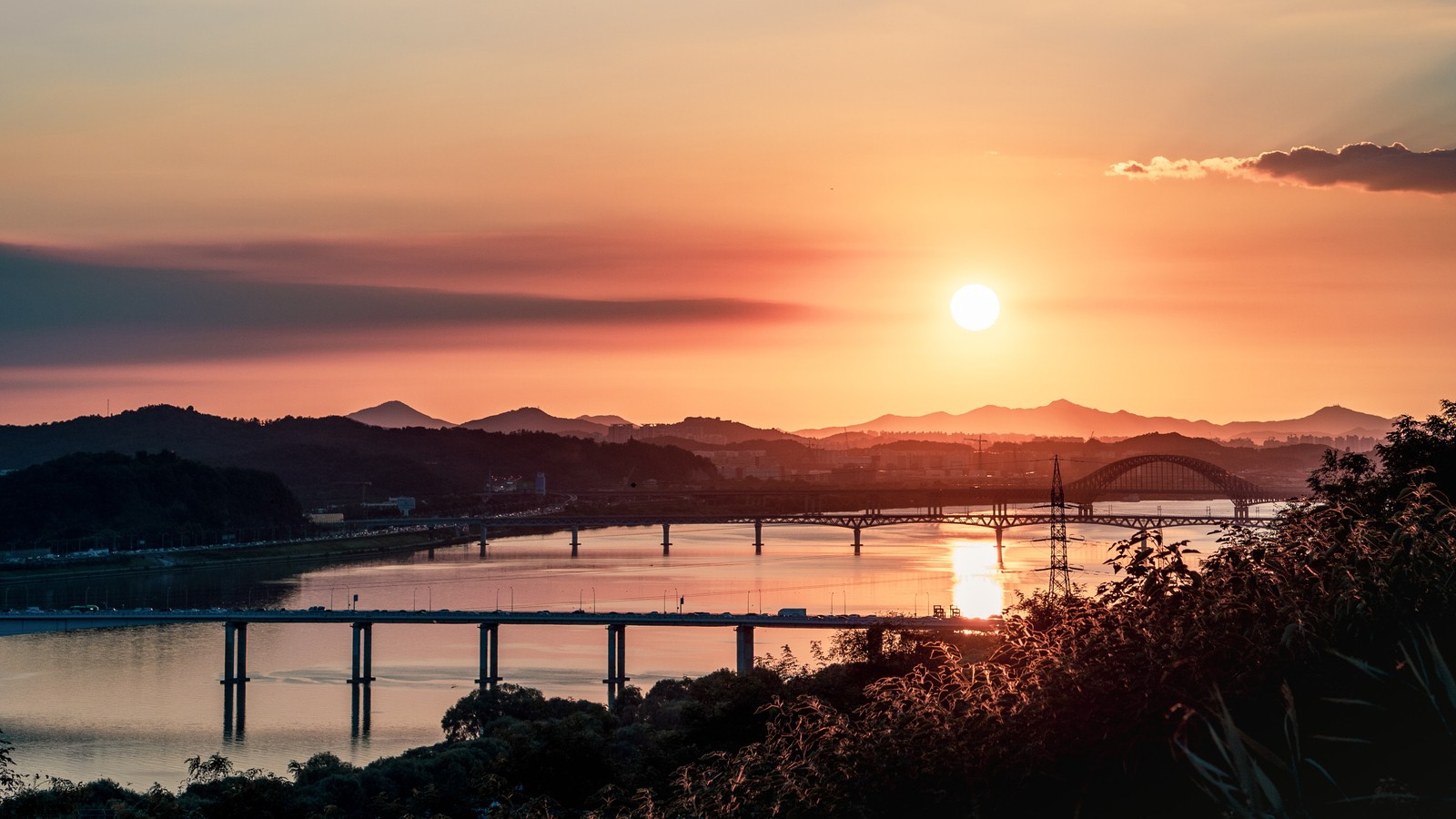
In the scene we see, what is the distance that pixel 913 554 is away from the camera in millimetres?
97375

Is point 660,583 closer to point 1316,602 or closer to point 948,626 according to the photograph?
point 948,626

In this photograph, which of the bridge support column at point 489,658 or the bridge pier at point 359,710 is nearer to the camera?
the bridge pier at point 359,710

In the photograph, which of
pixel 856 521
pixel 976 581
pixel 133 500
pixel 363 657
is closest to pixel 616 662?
pixel 363 657

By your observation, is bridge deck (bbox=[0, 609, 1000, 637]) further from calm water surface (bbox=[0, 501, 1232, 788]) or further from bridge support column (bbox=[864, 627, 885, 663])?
bridge support column (bbox=[864, 627, 885, 663])

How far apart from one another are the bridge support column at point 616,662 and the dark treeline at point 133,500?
183 feet

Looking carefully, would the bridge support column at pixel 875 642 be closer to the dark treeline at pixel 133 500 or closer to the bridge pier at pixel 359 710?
the bridge pier at pixel 359 710

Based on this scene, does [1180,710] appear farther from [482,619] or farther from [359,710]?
[482,619]

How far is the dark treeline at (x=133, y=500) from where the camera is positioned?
9581cm

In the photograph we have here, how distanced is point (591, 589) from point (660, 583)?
454 cm

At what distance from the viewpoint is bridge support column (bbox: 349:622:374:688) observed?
45.6 metres

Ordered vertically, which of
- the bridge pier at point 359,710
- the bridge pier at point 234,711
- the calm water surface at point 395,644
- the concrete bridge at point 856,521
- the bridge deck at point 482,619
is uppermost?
the concrete bridge at point 856,521

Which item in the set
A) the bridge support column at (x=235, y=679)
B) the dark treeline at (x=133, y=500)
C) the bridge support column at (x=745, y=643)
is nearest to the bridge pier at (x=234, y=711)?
the bridge support column at (x=235, y=679)

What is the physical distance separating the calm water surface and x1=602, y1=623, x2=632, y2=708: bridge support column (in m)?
0.46

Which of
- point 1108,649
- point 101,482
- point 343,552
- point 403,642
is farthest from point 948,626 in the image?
point 101,482
